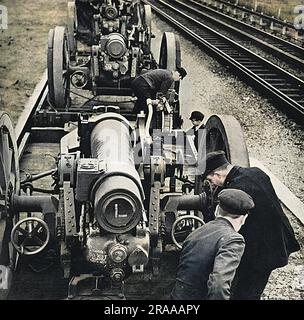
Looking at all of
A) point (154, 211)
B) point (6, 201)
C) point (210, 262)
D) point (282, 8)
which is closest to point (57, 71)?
point (6, 201)

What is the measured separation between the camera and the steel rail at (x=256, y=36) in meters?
12.9

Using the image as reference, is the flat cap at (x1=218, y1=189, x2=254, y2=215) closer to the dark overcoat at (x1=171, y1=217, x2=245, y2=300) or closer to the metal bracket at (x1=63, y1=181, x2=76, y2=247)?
the dark overcoat at (x1=171, y1=217, x2=245, y2=300)

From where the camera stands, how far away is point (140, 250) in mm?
3934

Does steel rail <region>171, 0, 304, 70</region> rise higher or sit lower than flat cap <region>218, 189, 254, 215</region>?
lower

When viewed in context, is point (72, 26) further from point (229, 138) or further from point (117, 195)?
point (117, 195)

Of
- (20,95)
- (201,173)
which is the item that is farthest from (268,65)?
(201,173)

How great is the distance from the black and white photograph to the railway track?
69 millimetres

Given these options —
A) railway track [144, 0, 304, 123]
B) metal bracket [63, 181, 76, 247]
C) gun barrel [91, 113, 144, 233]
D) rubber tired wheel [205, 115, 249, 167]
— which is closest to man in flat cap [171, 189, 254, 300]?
gun barrel [91, 113, 144, 233]

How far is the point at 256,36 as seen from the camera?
15.3 m

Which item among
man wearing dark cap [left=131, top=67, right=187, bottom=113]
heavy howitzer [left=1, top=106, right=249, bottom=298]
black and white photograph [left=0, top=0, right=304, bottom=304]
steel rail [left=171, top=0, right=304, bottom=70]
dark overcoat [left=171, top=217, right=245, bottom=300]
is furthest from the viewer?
steel rail [left=171, top=0, right=304, bottom=70]

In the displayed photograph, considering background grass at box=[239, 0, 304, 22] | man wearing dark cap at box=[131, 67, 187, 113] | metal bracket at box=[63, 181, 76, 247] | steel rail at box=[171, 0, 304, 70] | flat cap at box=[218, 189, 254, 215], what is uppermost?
flat cap at box=[218, 189, 254, 215]

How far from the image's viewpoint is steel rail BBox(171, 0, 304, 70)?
42.3ft

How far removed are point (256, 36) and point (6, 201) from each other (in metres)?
11.8
